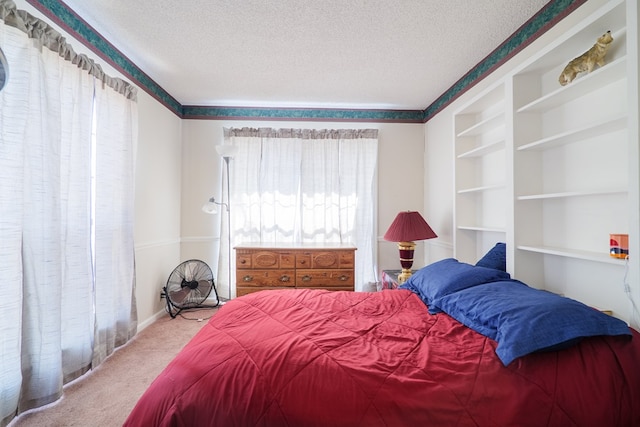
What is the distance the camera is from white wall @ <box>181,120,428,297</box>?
137 inches

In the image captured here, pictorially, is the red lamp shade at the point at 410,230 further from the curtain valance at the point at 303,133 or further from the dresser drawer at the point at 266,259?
the curtain valance at the point at 303,133

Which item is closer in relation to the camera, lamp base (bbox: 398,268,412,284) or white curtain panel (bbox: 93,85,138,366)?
white curtain panel (bbox: 93,85,138,366)

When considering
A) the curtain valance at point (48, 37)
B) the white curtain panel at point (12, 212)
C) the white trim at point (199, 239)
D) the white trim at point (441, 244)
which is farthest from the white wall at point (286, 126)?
the white curtain panel at point (12, 212)

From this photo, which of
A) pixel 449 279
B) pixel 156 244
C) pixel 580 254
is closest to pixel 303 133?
pixel 156 244

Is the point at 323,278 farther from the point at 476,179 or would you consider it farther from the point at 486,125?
the point at 486,125

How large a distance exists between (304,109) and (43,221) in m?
2.73

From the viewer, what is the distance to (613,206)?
4.61 feet

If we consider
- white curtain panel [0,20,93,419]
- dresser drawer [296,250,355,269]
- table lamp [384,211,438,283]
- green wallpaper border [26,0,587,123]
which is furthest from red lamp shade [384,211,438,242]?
white curtain panel [0,20,93,419]

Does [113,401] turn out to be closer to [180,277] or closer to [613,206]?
[180,277]

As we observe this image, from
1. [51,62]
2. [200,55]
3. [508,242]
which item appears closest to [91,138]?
[51,62]

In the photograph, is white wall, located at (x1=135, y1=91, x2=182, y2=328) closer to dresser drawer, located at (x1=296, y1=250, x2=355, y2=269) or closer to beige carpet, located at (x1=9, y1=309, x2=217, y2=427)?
beige carpet, located at (x1=9, y1=309, x2=217, y2=427)

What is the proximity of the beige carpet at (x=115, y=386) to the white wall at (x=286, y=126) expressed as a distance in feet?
3.25

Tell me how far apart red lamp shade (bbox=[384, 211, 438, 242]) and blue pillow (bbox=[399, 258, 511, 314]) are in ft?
2.36

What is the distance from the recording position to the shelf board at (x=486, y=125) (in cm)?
202
